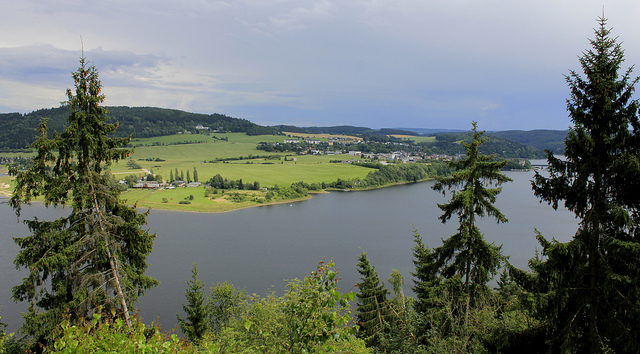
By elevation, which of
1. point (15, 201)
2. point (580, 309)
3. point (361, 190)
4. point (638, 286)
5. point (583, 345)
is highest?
point (15, 201)

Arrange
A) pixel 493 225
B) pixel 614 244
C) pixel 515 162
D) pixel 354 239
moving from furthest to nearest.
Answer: pixel 515 162, pixel 493 225, pixel 354 239, pixel 614 244

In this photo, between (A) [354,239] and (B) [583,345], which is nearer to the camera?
(B) [583,345]

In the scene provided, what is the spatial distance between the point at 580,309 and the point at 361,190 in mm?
49877

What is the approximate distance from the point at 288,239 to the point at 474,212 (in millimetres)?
21429

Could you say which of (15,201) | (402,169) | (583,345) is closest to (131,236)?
(15,201)

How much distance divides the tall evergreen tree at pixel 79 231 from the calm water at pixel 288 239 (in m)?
7.98

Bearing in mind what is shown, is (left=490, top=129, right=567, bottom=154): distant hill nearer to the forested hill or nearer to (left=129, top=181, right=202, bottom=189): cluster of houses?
the forested hill

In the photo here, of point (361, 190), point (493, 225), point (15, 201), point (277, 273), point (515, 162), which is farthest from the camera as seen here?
point (515, 162)

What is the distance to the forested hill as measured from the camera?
247 ft

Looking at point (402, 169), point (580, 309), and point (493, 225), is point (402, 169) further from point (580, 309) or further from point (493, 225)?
point (580, 309)

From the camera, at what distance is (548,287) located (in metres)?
4.65

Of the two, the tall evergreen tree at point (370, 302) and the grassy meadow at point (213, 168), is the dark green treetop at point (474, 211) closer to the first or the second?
the tall evergreen tree at point (370, 302)

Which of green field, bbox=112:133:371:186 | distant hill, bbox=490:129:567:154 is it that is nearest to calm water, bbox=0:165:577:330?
green field, bbox=112:133:371:186

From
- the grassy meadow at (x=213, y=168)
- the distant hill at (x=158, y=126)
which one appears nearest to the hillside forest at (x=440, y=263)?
the grassy meadow at (x=213, y=168)
